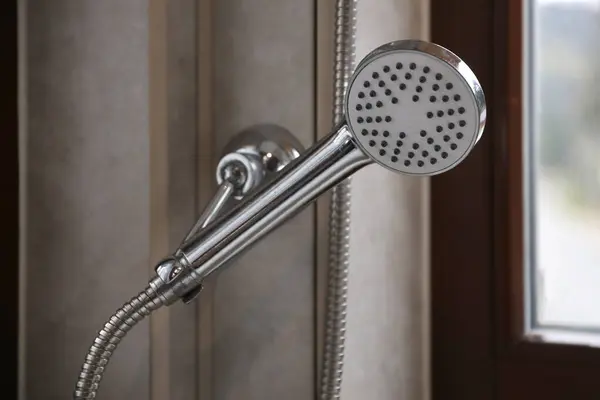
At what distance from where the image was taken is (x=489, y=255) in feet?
2.64

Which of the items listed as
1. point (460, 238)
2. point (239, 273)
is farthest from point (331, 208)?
point (460, 238)

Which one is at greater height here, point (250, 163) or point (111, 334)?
point (250, 163)

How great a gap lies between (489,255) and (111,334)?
0.41 meters

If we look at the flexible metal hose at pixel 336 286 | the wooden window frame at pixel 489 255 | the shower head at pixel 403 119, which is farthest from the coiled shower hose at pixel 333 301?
the wooden window frame at pixel 489 255

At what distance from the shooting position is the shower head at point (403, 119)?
0.43 metres

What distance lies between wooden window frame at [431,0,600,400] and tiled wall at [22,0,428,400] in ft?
0.38

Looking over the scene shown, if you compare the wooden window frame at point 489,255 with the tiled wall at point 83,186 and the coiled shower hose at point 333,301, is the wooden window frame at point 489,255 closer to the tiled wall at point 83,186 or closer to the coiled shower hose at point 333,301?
the coiled shower hose at point 333,301

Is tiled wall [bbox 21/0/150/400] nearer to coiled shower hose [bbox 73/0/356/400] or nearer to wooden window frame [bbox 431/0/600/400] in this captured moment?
coiled shower hose [bbox 73/0/356/400]

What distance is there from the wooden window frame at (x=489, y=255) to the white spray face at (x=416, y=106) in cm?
36

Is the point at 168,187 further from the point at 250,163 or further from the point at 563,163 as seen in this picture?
the point at 563,163

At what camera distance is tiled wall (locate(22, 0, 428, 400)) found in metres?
0.67

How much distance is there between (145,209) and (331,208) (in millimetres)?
164
